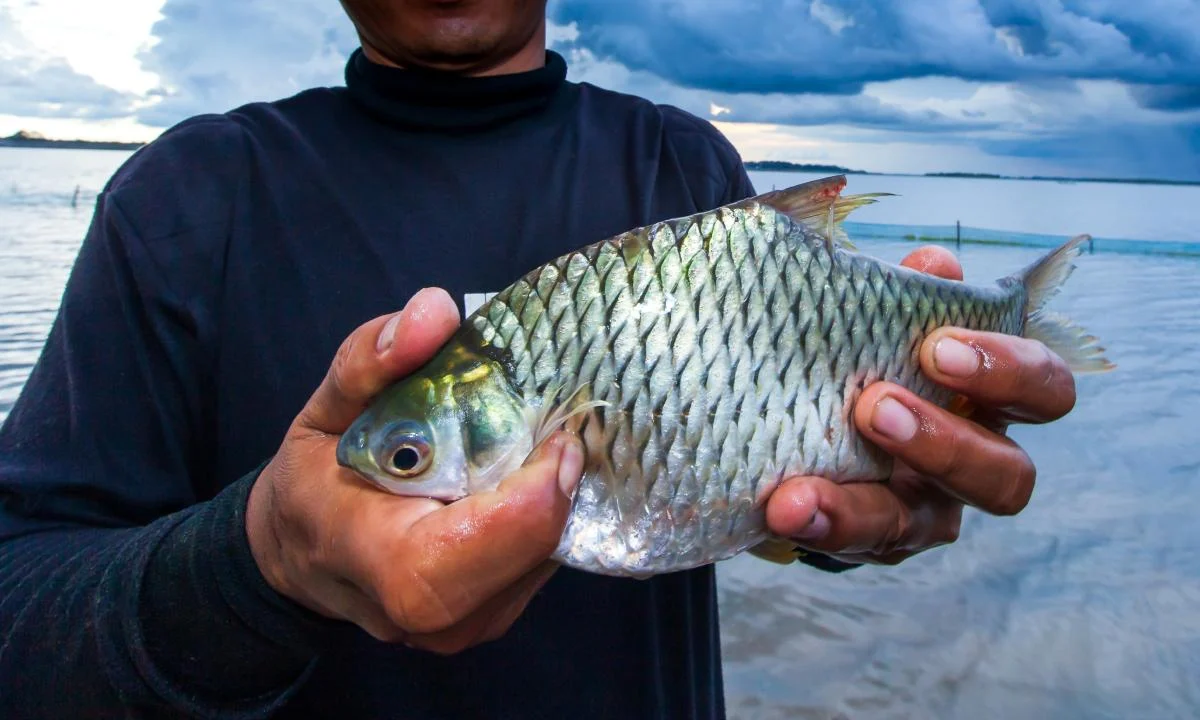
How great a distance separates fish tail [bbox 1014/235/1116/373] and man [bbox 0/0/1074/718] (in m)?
0.22

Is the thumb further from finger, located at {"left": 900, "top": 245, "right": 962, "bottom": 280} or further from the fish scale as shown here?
finger, located at {"left": 900, "top": 245, "right": 962, "bottom": 280}

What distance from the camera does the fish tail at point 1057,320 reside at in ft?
5.95

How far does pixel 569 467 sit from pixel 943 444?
2.13ft

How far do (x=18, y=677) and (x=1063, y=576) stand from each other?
4861mm

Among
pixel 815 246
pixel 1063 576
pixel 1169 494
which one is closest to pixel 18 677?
pixel 815 246

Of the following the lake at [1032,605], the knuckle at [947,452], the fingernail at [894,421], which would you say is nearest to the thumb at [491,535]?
the fingernail at [894,421]

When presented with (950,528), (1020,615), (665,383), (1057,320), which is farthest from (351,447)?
(1020,615)

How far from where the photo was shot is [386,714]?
59.3 inches

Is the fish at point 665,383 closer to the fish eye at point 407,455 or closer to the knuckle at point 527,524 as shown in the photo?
the fish eye at point 407,455

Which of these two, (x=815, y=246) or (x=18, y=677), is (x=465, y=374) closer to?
(x=815, y=246)

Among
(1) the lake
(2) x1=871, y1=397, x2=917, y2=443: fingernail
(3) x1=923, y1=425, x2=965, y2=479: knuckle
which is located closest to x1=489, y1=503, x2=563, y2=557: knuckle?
(2) x1=871, y1=397, x2=917, y2=443: fingernail

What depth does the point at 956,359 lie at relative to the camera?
1468mm

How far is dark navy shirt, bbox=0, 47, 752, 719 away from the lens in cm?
128

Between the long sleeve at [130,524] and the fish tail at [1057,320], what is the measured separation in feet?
4.83
